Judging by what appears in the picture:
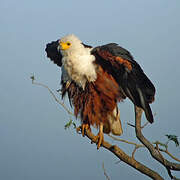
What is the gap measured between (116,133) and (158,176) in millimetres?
1459

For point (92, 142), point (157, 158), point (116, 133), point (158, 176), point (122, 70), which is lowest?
point (158, 176)

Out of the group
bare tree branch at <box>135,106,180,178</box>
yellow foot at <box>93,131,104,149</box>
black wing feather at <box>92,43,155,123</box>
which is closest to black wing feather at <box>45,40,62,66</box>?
black wing feather at <box>92,43,155,123</box>

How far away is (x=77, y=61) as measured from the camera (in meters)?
3.59

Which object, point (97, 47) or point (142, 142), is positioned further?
point (97, 47)

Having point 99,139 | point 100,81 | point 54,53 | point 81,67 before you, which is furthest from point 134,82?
point 54,53

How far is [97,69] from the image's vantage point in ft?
11.7

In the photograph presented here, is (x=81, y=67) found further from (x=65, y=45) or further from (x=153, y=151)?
(x=153, y=151)

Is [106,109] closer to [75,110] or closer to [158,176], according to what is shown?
[75,110]

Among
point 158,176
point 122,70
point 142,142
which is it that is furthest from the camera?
point 122,70

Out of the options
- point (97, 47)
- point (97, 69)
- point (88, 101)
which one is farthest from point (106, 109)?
point (97, 47)

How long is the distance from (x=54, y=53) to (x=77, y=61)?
84 cm

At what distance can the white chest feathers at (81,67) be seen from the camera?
356 centimetres

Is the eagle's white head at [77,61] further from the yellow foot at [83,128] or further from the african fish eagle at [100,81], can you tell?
the yellow foot at [83,128]

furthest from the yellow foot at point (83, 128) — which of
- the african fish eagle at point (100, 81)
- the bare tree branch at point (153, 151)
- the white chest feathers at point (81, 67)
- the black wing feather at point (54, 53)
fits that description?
the black wing feather at point (54, 53)
